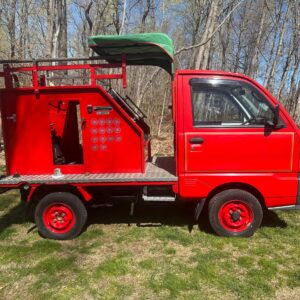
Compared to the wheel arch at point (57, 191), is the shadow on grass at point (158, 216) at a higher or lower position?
lower

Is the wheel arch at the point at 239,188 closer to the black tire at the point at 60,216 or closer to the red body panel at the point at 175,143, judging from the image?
the red body panel at the point at 175,143

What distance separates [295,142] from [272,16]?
20.2 metres

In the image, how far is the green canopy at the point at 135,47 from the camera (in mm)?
4430

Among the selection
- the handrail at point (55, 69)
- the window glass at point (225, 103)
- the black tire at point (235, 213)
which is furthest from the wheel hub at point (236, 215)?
the handrail at point (55, 69)

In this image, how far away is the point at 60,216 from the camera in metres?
4.84

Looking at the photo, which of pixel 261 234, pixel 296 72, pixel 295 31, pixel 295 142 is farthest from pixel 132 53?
pixel 296 72

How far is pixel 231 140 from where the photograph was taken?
4465mm

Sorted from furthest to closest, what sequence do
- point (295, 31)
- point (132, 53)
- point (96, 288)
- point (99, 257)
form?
point (295, 31), point (132, 53), point (99, 257), point (96, 288)

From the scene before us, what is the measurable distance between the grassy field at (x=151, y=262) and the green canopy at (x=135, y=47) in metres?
2.55

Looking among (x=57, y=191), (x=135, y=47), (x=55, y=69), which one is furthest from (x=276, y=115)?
(x=57, y=191)

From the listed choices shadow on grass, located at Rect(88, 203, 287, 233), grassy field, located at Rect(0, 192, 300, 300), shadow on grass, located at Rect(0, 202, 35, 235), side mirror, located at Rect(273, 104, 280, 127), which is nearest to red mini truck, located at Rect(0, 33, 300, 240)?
side mirror, located at Rect(273, 104, 280, 127)

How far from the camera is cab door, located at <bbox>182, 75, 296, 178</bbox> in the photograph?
4.44 meters

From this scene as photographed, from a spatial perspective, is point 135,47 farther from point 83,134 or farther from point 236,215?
point 236,215

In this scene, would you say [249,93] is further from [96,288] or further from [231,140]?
[96,288]
